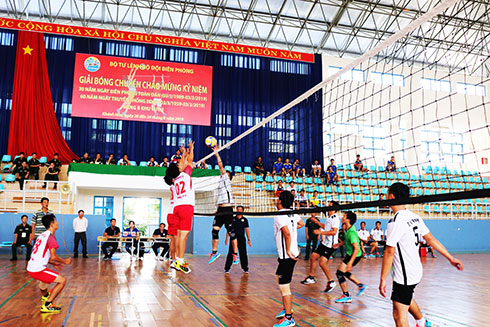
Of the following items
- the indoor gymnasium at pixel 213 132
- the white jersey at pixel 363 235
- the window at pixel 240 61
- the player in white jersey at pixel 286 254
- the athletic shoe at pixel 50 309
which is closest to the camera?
the player in white jersey at pixel 286 254

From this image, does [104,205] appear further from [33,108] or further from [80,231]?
[80,231]

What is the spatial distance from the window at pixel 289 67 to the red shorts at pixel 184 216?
16.2m

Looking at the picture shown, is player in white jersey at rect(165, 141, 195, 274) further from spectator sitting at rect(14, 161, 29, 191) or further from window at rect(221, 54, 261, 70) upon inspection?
window at rect(221, 54, 261, 70)

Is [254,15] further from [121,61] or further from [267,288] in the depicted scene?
[267,288]

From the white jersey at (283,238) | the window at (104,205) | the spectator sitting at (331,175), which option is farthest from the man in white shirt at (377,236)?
the window at (104,205)

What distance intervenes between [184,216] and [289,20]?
16596 millimetres

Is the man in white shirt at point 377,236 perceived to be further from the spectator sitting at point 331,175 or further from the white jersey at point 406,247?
the white jersey at point 406,247

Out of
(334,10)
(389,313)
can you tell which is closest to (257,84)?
(334,10)

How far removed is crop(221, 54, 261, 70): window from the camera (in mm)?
19952

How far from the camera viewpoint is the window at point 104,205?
17.0 meters

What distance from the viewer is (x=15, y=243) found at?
1059 cm

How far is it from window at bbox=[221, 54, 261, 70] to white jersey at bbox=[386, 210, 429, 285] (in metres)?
17.6

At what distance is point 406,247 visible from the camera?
3.16m

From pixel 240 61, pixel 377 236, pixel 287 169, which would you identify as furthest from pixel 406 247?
pixel 240 61
